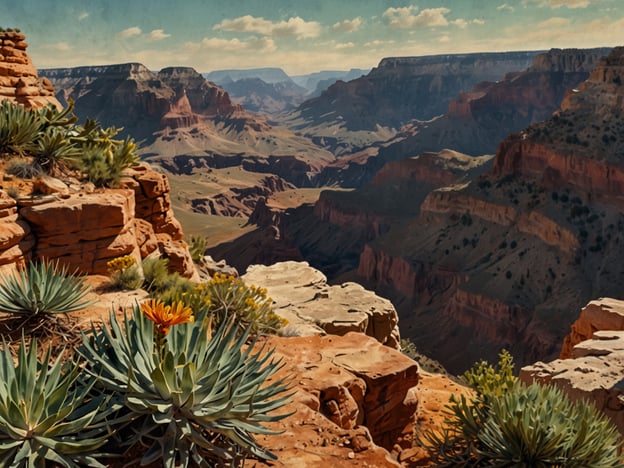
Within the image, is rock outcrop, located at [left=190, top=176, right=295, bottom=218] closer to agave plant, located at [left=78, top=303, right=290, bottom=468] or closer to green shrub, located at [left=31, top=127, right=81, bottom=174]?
green shrub, located at [left=31, top=127, right=81, bottom=174]

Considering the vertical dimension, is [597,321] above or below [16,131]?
below

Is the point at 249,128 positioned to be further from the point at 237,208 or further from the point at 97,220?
the point at 97,220

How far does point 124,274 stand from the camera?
10.7 m

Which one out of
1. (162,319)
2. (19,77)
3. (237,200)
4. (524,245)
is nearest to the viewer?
(162,319)

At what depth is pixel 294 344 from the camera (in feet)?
34.7

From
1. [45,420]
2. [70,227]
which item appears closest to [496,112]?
[70,227]

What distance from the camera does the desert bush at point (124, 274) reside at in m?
10.7

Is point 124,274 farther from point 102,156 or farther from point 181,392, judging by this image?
point 181,392

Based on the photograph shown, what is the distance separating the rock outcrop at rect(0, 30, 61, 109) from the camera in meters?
16.0

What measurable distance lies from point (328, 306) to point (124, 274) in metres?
8.05

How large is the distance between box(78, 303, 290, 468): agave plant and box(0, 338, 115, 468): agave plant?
11.3 inches

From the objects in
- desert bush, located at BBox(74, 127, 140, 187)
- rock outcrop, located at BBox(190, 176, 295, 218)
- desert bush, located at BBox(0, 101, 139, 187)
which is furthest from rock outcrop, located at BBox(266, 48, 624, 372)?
rock outcrop, located at BBox(190, 176, 295, 218)

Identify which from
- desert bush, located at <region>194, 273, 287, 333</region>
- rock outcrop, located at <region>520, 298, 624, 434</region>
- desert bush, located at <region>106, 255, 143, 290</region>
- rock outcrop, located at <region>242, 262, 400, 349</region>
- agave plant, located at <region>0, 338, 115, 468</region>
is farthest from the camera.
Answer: rock outcrop, located at <region>242, 262, 400, 349</region>

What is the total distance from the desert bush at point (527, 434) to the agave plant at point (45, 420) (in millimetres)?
4596
